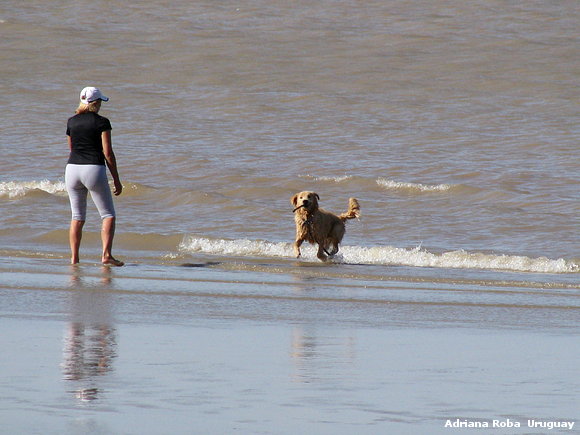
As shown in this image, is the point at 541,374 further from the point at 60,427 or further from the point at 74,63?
the point at 74,63

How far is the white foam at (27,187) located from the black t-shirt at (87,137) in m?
6.01

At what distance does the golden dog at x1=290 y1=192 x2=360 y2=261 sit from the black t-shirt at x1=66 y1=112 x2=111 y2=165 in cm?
292

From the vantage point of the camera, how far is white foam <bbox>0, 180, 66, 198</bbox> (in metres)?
15.8

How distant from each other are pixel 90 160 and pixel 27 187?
7.17 m

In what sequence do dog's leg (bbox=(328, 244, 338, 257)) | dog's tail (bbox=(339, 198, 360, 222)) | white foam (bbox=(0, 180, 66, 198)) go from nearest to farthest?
dog's leg (bbox=(328, 244, 338, 257))
dog's tail (bbox=(339, 198, 360, 222))
white foam (bbox=(0, 180, 66, 198))

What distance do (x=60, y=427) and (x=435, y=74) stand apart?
2556 centimetres

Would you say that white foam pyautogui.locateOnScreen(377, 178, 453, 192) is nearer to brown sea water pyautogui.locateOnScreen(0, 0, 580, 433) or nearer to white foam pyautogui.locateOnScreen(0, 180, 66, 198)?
brown sea water pyautogui.locateOnScreen(0, 0, 580, 433)

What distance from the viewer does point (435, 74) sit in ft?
95.1

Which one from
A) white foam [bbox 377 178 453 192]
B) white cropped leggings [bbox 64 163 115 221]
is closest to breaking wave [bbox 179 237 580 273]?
white cropped leggings [bbox 64 163 115 221]

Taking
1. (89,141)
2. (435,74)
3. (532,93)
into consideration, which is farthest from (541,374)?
(435,74)

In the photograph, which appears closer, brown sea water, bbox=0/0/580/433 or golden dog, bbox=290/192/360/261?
brown sea water, bbox=0/0/580/433

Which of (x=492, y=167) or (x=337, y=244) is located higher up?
(x=492, y=167)

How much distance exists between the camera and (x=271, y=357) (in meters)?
5.86

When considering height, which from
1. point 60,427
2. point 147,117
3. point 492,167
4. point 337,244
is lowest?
point 60,427
